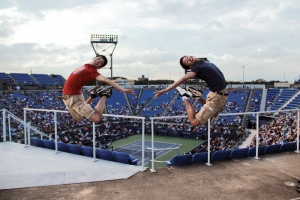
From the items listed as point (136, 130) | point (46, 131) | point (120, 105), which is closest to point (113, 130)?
point (136, 130)

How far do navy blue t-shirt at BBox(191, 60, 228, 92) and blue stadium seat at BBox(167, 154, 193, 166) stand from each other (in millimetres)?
1932

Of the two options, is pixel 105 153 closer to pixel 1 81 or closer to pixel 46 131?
pixel 46 131

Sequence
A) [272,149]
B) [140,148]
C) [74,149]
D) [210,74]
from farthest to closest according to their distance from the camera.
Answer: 1. [140,148]
2. [272,149]
3. [74,149]
4. [210,74]

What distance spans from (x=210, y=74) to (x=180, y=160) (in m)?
2.29

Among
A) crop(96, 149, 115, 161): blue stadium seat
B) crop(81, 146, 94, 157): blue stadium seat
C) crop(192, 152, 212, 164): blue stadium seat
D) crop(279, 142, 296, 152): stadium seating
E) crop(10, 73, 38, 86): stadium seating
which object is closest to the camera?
crop(192, 152, 212, 164): blue stadium seat

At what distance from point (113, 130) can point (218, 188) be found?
2118cm

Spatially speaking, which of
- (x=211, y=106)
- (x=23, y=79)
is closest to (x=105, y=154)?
(x=211, y=106)

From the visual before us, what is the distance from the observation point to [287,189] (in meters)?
4.39

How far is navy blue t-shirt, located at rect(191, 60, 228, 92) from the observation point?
403cm

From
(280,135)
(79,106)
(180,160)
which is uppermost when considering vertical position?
(79,106)

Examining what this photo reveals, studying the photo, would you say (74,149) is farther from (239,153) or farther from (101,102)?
(239,153)

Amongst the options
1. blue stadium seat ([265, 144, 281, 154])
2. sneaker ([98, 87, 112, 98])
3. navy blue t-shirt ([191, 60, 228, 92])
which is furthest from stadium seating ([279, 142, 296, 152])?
sneaker ([98, 87, 112, 98])

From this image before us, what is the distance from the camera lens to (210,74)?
408 cm

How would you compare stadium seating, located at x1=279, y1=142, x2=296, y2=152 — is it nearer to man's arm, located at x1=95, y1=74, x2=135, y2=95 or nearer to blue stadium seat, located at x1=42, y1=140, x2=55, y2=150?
man's arm, located at x1=95, y1=74, x2=135, y2=95
